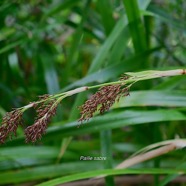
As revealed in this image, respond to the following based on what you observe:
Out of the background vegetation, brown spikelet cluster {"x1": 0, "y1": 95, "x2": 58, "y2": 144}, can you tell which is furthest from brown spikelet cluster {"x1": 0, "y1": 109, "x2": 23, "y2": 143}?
the background vegetation

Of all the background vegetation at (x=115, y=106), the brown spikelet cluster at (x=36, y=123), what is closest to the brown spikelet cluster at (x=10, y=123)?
the brown spikelet cluster at (x=36, y=123)

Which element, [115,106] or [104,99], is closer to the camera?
[104,99]

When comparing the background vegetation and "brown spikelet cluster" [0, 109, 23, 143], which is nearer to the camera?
"brown spikelet cluster" [0, 109, 23, 143]

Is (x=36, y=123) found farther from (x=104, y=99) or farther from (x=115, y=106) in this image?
(x=115, y=106)

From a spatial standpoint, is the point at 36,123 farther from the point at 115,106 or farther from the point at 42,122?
the point at 115,106

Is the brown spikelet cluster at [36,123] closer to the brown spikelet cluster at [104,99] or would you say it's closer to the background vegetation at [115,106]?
the brown spikelet cluster at [104,99]

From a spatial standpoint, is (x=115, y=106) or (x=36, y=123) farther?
(x=115, y=106)

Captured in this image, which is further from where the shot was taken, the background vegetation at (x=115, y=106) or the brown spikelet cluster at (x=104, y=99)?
the background vegetation at (x=115, y=106)

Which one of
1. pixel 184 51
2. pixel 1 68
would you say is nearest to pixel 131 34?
pixel 184 51

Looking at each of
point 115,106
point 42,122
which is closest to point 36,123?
point 42,122

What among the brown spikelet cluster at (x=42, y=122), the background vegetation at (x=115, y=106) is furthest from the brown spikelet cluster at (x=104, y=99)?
the background vegetation at (x=115, y=106)

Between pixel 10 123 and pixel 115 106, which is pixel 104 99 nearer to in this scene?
pixel 10 123

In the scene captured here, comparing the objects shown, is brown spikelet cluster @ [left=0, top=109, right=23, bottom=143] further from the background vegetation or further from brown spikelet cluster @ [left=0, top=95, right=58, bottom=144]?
the background vegetation
